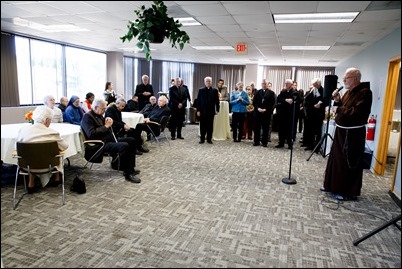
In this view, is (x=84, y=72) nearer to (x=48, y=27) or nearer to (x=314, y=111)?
(x=48, y=27)

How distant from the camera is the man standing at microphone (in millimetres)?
3510

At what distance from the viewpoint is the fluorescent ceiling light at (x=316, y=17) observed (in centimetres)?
435

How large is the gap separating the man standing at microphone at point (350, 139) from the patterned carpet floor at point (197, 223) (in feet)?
0.72

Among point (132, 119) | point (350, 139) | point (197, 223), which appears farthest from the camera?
point (132, 119)

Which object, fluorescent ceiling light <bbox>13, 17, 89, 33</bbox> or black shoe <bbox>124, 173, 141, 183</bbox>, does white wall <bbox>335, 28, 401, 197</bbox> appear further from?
fluorescent ceiling light <bbox>13, 17, 89, 33</bbox>

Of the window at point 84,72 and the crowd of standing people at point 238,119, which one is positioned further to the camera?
the window at point 84,72

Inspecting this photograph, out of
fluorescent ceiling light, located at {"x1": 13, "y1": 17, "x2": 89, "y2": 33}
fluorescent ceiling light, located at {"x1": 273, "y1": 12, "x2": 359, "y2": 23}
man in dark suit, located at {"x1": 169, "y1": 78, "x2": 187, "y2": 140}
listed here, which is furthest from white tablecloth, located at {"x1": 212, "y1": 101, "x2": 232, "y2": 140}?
fluorescent ceiling light, located at {"x1": 13, "y1": 17, "x2": 89, "y2": 33}

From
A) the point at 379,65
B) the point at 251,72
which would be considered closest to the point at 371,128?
the point at 379,65

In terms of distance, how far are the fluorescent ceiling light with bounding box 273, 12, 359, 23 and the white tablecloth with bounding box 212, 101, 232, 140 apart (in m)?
3.25

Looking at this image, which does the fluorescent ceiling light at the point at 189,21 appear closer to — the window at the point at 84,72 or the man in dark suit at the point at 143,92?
the man in dark suit at the point at 143,92

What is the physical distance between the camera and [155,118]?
6598 millimetres

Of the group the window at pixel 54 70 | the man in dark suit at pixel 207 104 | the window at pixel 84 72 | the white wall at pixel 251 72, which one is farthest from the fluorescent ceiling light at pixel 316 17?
the white wall at pixel 251 72

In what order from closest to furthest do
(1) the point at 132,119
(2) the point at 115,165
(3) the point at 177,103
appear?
(2) the point at 115,165
(1) the point at 132,119
(3) the point at 177,103

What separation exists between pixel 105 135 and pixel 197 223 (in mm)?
2037
